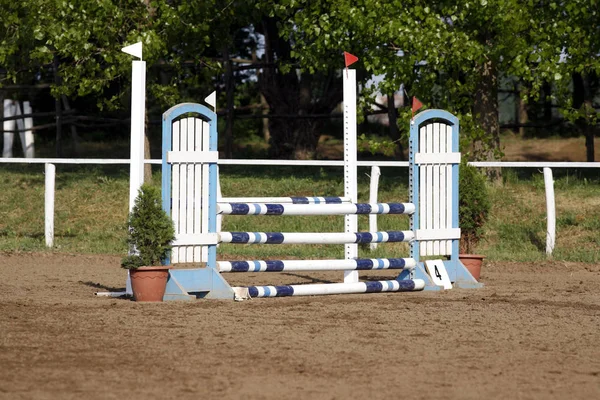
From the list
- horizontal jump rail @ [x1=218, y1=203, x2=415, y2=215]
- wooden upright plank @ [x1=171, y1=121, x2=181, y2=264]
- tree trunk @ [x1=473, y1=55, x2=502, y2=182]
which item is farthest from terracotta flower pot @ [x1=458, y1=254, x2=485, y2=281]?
tree trunk @ [x1=473, y1=55, x2=502, y2=182]

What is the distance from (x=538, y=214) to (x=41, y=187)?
8050 mm

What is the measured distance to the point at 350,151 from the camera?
963 cm

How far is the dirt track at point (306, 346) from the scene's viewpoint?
5.07 m

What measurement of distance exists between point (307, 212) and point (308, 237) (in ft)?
0.73

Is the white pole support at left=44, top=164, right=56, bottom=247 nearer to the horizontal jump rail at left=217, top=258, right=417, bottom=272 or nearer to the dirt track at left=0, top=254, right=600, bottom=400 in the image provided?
the dirt track at left=0, top=254, right=600, bottom=400

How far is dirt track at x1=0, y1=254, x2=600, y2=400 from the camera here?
507 centimetres

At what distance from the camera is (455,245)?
10008 mm

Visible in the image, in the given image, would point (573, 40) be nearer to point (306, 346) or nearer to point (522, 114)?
point (306, 346)

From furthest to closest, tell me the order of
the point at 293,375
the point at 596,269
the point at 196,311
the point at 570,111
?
the point at 570,111 < the point at 596,269 < the point at 196,311 < the point at 293,375

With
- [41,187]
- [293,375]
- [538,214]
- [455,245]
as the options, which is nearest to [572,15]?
[538,214]

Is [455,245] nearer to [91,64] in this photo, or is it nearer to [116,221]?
[116,221]

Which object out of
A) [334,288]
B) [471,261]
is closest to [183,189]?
[334,288]

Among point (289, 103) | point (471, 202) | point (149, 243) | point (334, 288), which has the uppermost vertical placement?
point (289, 103)

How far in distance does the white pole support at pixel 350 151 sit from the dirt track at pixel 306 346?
70 cm
